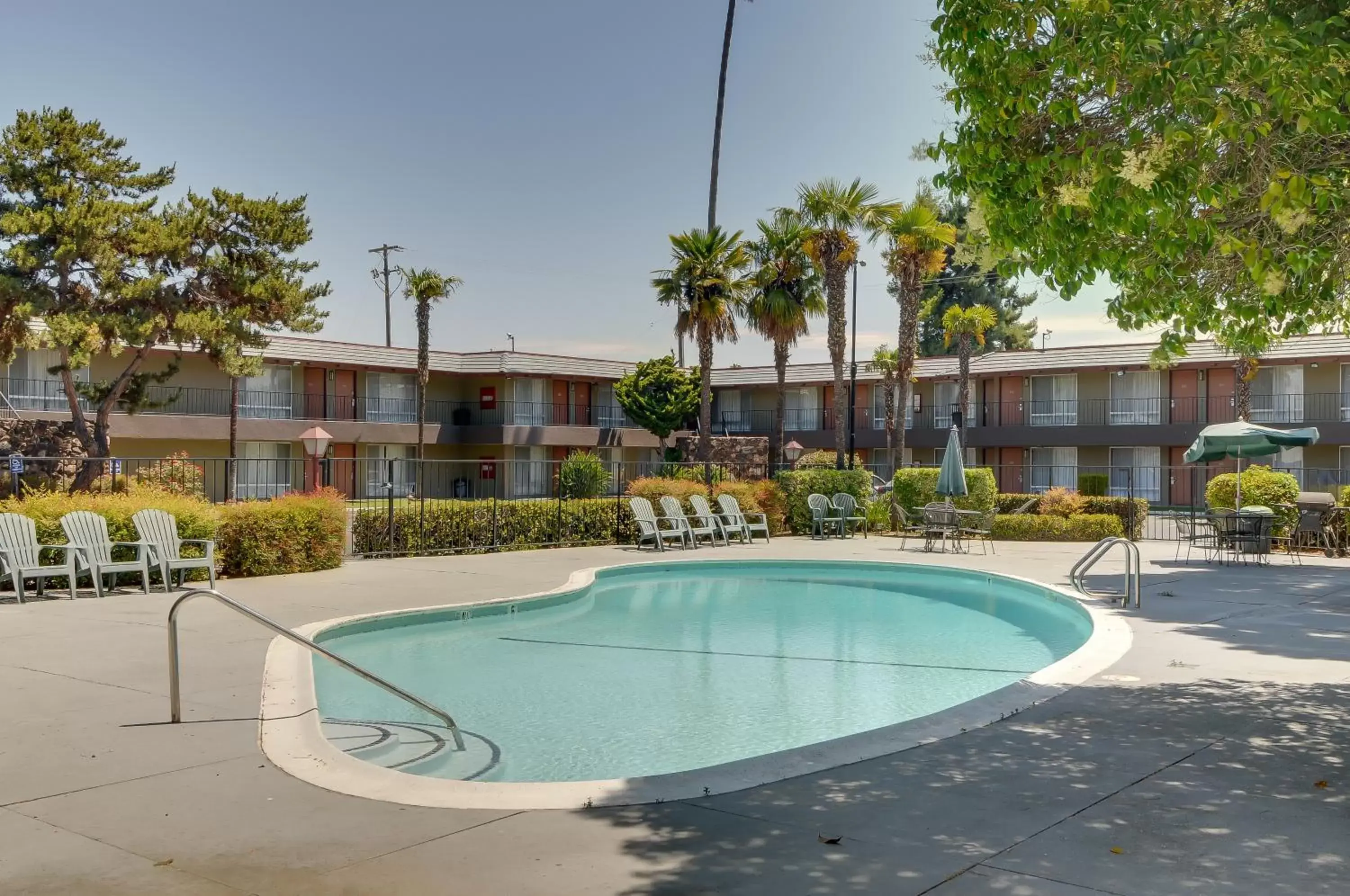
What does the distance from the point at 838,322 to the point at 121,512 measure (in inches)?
788

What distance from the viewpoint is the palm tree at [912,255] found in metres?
30.1

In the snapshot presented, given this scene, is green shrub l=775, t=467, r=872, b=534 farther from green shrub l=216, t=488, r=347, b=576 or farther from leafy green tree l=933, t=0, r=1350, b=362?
leafy green tree l=933, t=0, r=1350, b=362

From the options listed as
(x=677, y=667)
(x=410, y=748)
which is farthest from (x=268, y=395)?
(x=410, y=748)

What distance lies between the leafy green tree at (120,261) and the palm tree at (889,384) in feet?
80.7

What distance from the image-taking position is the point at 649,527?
67.9ft

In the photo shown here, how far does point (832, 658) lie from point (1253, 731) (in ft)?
17.2

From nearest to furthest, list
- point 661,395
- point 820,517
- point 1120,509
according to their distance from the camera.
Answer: point 820,517
point 1120,509
point 661,395

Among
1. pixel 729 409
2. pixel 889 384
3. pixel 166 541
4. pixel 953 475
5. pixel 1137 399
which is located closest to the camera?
pixel 166 541

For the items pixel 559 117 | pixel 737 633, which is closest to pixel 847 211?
pixel 559 117

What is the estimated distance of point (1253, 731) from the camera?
6547 mm

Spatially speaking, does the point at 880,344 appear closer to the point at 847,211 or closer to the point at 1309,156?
the point at 847,211

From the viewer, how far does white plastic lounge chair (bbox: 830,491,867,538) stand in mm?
24672

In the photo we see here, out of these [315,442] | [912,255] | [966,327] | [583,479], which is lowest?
[583,479]

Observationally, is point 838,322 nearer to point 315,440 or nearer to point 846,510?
point 846,510
